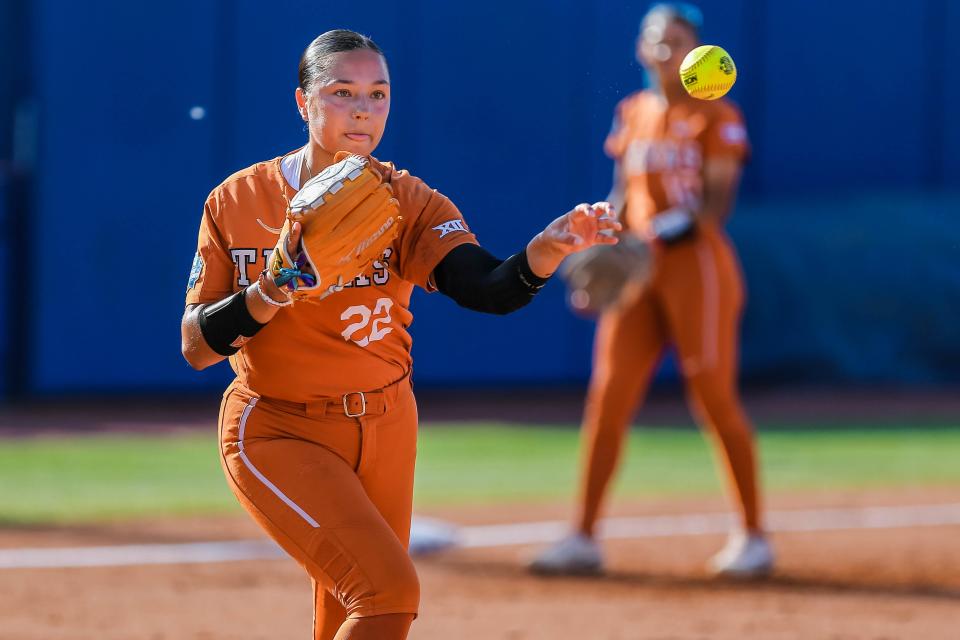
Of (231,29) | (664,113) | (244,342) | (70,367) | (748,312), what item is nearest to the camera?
(244,342)

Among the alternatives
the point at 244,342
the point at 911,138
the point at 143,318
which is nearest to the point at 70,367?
the point at 143,318

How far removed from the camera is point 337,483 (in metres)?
3.40

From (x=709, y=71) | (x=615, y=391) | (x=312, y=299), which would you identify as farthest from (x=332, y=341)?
(x=615, y=391)

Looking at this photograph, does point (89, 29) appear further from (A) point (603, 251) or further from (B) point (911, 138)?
(B) point (911, 138)

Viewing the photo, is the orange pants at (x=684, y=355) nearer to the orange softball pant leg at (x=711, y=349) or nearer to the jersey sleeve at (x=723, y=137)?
the orange softball pant leg at (x=711, y=349)

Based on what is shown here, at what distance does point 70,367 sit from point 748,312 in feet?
21.7

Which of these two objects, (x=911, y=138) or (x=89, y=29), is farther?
(x=911, y=138)

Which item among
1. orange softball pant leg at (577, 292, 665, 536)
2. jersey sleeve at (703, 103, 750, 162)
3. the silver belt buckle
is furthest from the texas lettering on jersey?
jersey sleeve at (703, 103, 750, 162)

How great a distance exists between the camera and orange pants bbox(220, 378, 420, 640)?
3.30 m

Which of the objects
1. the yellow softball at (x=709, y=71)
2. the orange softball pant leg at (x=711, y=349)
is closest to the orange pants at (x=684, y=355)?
the orange softball pant leg at (x=711, y=349)

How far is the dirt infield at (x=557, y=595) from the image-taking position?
5.72 metres

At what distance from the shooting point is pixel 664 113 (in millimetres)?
6742

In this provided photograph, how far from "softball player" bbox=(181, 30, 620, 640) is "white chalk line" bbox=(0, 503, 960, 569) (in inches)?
150

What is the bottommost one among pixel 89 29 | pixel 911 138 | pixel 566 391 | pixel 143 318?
pixel 566 391
